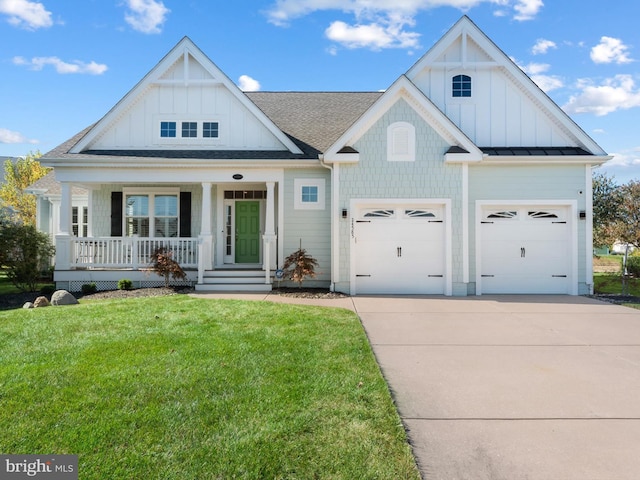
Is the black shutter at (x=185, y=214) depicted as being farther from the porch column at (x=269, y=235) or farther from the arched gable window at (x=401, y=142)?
the arched gable window at (x=401, y=142)

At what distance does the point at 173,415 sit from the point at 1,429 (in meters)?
1.27

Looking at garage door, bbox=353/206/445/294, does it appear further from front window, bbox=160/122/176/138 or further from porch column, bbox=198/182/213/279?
front window, bbox=160/122/176/138

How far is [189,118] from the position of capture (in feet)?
39.4

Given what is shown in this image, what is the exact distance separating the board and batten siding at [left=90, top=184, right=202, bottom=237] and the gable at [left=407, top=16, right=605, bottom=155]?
7.62 m

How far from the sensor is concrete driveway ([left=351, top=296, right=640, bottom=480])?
9.48 ft

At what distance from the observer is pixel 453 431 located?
3.30 m

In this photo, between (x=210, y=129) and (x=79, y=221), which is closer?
(x=210, y=129)

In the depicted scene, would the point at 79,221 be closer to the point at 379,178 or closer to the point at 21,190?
the point at 21,190

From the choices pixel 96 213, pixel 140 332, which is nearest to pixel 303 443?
pixel 140 332

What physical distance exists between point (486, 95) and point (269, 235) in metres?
7.60

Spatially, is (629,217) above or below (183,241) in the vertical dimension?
above

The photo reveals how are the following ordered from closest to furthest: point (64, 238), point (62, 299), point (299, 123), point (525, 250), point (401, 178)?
point (62, 299) → point (401, 178) → point (525, 250) → point (64, 238) → point (299, 123)

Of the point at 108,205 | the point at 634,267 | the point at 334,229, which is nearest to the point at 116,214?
the point at 108,205

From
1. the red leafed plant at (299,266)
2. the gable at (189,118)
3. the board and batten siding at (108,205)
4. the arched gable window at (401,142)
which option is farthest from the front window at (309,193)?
the board and batten siding at (108,205)
